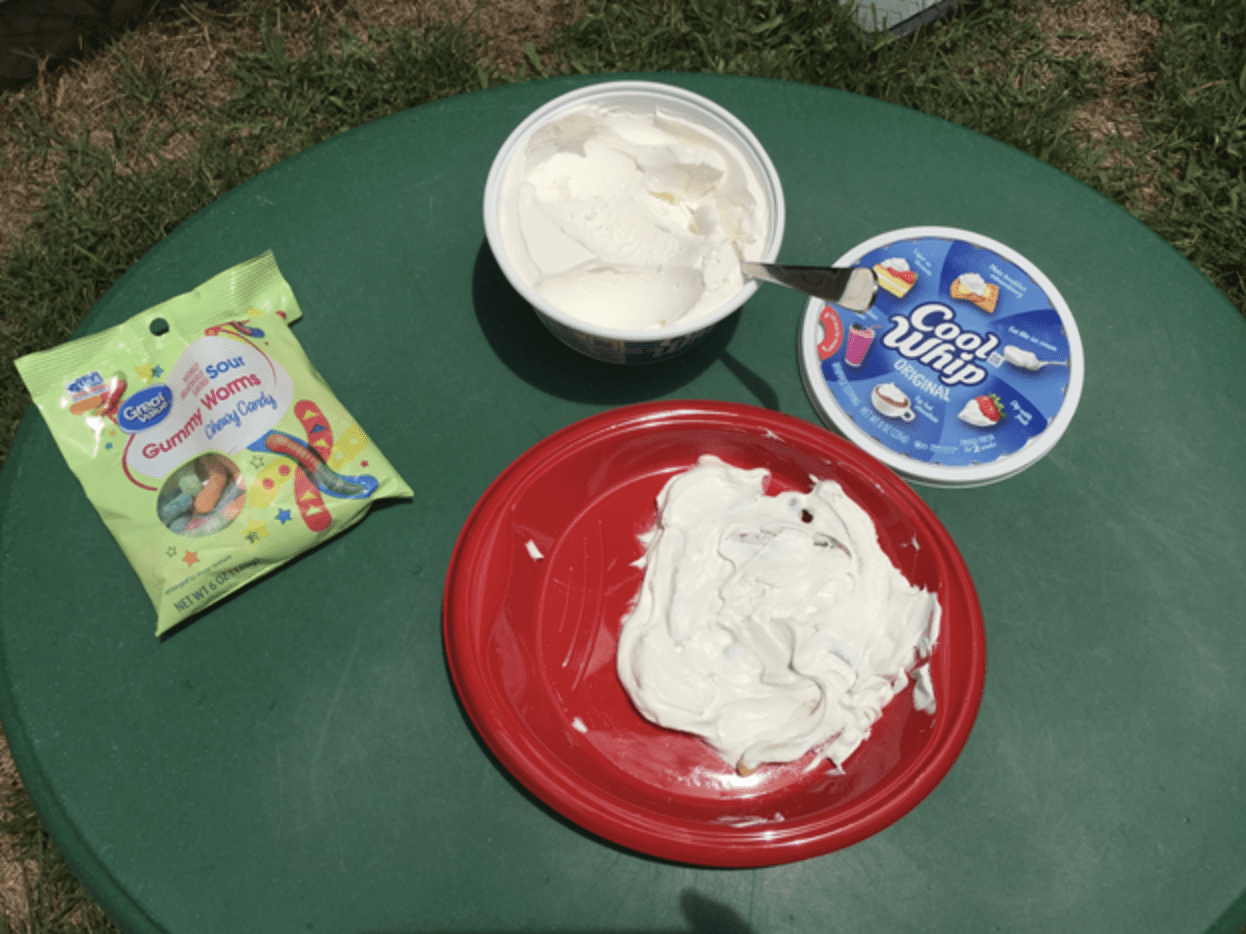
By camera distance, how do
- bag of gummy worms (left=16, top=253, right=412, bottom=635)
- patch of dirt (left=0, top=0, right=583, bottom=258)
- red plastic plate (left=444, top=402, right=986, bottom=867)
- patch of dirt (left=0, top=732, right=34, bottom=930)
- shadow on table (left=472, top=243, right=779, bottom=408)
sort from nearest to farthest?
red plastic plate (left=444, top=402, right=986, bottom=867) < bag of gummy worms (left=16, top=253, right=412, bottom=635) < shadow on table (left=472, top=243, right=779, bottom=408) < patch of dirt (left=0, top=732, right=34, bottom=930) < patch of dirt (left=0, top=0, right=583, bottom=258)

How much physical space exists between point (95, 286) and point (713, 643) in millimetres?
1313

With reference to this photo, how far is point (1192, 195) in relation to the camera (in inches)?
61.3

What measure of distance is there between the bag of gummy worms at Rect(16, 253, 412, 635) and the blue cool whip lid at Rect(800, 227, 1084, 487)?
1.77 ft

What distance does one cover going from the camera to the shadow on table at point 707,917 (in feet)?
2.70

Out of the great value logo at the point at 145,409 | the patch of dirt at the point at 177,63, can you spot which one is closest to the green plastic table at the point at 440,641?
the great value logo at the point at 145,409

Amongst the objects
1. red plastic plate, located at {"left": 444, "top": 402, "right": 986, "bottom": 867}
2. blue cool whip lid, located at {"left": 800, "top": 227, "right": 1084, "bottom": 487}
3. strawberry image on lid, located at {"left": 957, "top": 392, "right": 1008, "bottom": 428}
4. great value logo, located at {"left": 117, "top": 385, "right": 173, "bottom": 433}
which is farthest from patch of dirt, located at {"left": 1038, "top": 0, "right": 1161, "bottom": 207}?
great value logo, located at {"left": 117, "top": 385, "right": 173, "bottom": 433}

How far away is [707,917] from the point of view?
32.5 inches

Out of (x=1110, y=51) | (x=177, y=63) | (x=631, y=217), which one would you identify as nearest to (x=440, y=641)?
(x=631, y=217)

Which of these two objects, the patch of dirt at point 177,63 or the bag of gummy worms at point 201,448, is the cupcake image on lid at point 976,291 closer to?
the bag of gummy worms at point 201,448

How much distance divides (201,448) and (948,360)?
2.86ft

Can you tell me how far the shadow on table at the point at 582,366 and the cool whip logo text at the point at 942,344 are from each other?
172 mm

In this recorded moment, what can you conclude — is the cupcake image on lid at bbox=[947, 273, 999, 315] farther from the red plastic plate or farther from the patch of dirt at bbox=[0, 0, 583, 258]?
the patch of dirt at bbox=[0, 0, 583, 258]

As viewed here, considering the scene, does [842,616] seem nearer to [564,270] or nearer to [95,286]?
[564,270]

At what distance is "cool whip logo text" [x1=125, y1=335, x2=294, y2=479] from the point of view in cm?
87
